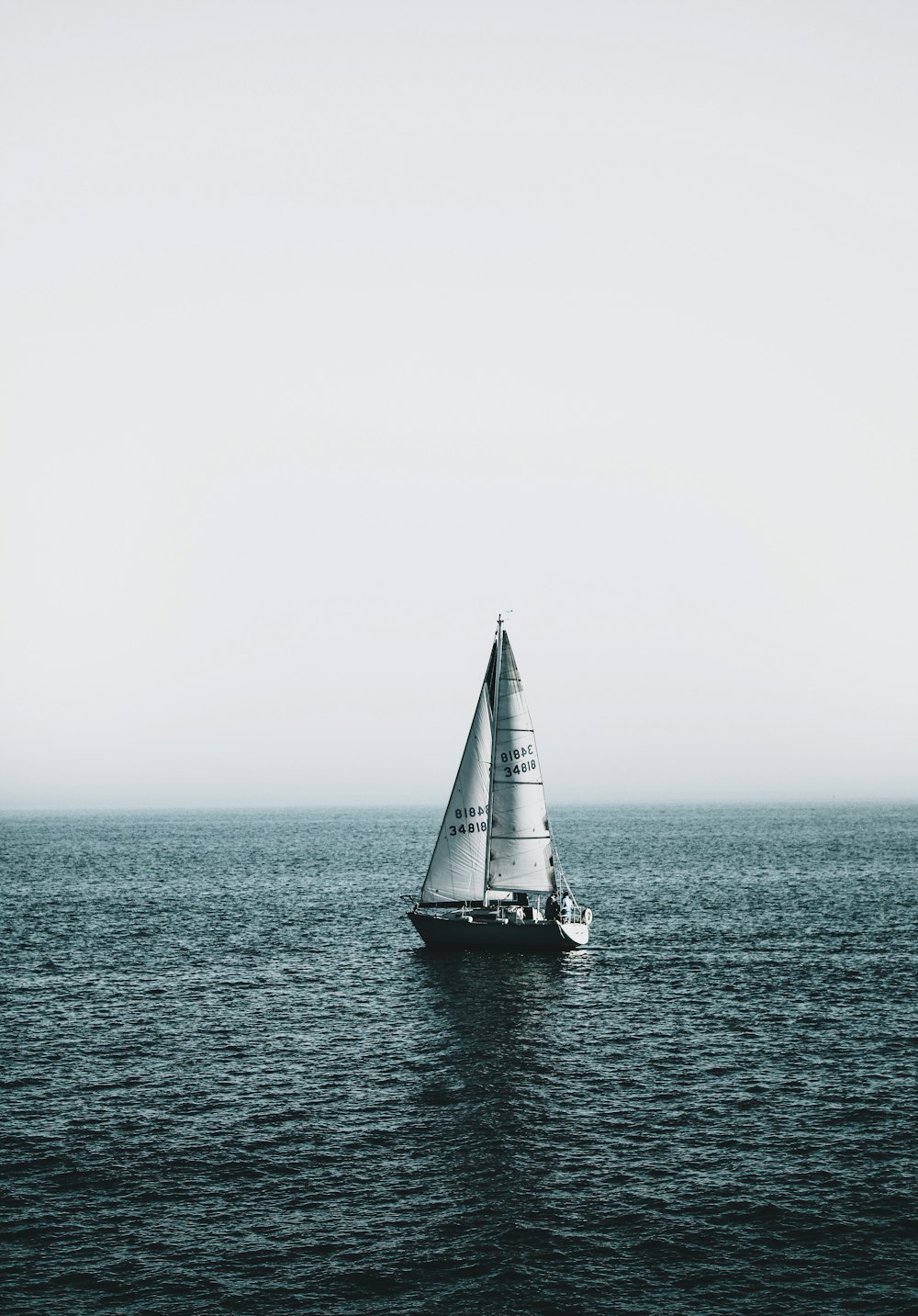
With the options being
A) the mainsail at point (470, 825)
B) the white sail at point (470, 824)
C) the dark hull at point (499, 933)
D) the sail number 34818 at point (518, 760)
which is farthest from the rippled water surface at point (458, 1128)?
the sail number 34818 at point (518, 760)

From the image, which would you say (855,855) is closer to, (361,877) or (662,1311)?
(361,877)

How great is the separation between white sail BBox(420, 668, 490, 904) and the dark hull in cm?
237

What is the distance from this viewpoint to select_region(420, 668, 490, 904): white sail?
263ft

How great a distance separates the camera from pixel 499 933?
257 feet

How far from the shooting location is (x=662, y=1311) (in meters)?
30.5

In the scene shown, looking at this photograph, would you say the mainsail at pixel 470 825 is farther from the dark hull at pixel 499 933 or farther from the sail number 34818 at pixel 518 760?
the dark hull at pixel 499 933

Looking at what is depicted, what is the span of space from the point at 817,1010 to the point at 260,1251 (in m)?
41.4

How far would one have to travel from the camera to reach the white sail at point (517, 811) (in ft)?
261

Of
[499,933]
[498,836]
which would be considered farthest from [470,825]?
[499,933]

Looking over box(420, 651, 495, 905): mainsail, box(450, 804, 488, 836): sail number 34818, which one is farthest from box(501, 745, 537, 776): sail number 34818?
box(450, 804, 488, 836): sail number 34818

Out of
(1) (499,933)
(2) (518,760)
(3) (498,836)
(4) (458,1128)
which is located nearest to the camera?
(4) (458,1128)

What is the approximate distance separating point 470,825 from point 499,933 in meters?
7.98

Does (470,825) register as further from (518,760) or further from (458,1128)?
(458,1128)

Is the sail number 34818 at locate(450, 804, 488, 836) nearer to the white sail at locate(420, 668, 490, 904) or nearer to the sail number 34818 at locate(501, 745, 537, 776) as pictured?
the white sail at locate(420, 668, 490, 904)
